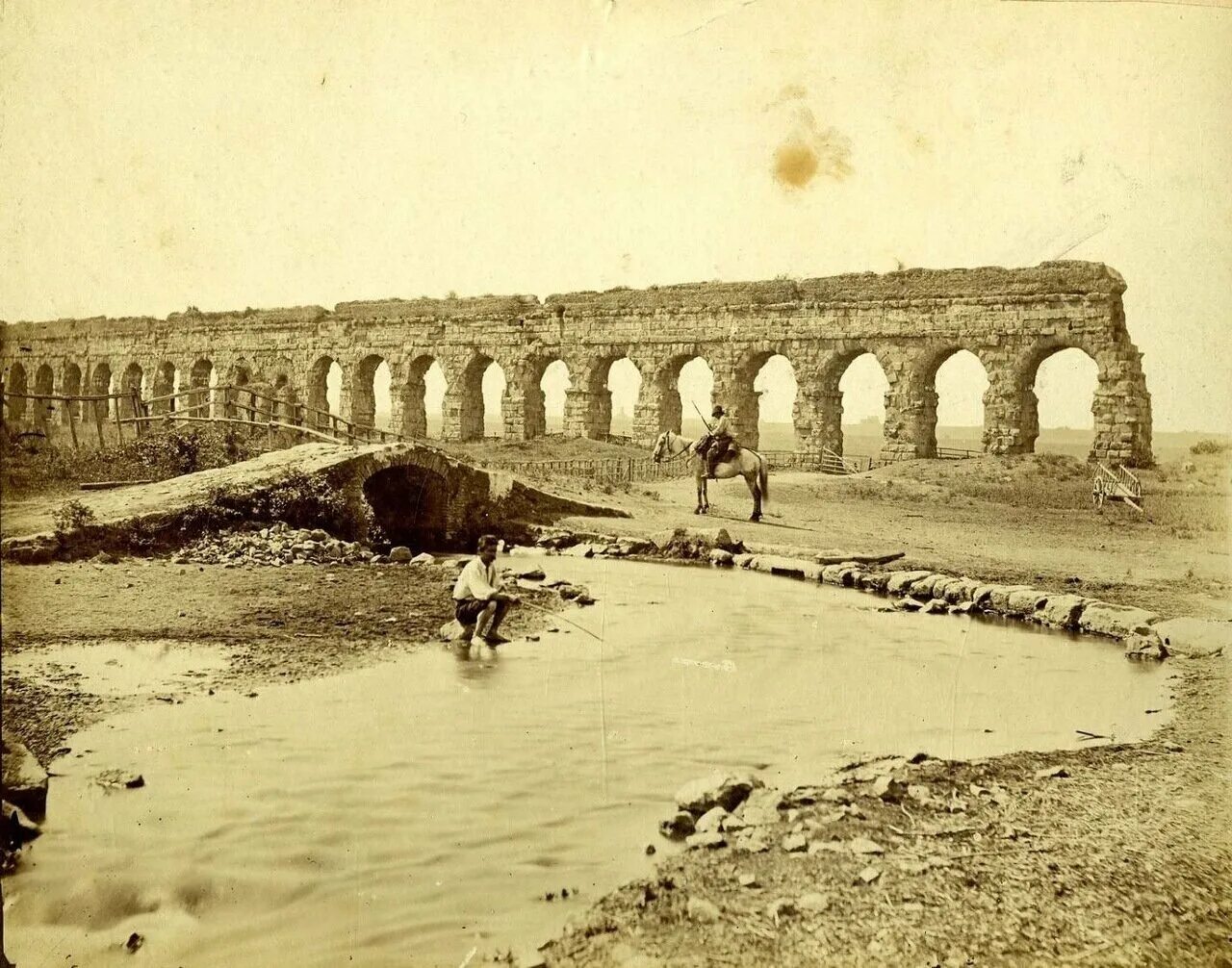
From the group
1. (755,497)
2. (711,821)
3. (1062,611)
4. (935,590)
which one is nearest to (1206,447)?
(1062,611)

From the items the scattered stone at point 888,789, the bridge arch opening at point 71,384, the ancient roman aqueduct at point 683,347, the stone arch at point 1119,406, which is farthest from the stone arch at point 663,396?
the scattered stone at point 888,789

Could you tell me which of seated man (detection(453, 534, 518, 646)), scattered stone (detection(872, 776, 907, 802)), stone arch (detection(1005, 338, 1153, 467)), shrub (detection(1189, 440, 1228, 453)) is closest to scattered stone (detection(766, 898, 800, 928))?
scattered stone (detection(872, 776, 907, 802))

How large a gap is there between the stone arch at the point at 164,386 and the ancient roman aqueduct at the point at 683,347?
Answer: 7 centimetres

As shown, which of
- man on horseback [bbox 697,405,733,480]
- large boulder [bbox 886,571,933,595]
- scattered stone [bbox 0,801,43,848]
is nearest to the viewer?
scattered stone [bbox 0,801,43,848]

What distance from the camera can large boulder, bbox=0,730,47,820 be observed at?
13.4ft

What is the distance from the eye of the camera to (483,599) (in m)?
6.71

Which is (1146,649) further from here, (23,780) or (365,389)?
(365,389)

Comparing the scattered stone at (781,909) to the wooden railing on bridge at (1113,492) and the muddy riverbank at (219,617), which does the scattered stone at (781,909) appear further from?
the wooden railing on bridge at (1113,492)

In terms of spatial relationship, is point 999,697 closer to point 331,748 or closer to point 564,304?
point 331,748

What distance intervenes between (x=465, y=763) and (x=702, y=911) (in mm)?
1454

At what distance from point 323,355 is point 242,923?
59.7 ft

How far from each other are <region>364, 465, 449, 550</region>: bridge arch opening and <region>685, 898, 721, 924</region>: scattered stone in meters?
7.19

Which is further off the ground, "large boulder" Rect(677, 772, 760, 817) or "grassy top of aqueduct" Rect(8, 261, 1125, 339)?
"grassy top of aqueduct" Rect(8, 261, 1125, 339)

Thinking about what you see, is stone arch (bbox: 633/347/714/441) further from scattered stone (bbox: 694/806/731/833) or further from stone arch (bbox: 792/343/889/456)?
scattered stone (bbox: 694/806/731/833)
